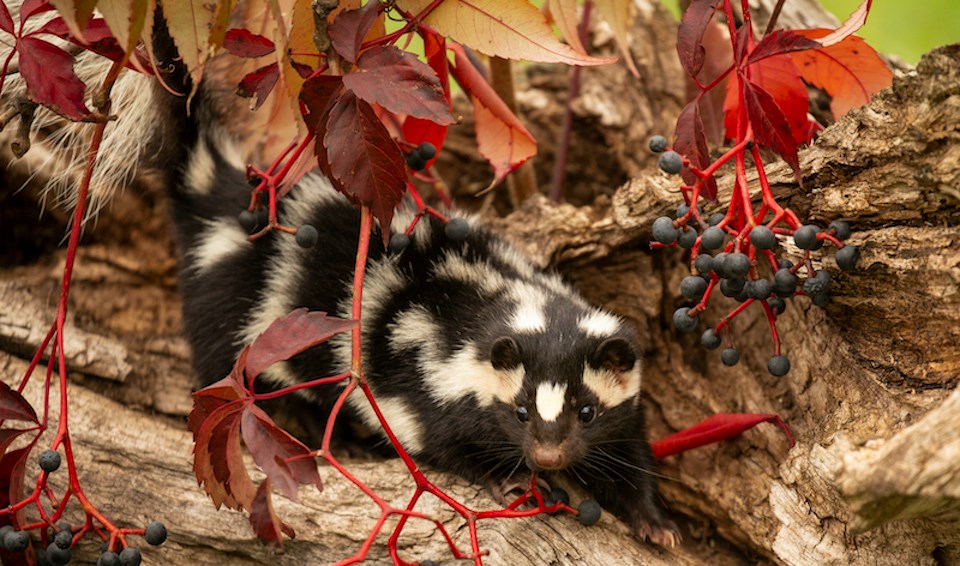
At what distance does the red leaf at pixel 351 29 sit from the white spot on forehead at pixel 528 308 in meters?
1.23

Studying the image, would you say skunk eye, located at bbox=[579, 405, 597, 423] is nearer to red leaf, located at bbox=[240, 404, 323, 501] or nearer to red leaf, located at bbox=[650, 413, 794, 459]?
red leaf, located at bbox=[650, 413, 794, 459]

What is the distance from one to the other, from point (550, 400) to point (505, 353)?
0.66 feet

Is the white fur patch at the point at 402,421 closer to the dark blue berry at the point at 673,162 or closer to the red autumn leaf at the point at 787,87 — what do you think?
the dark blue berry at the point at 673,162

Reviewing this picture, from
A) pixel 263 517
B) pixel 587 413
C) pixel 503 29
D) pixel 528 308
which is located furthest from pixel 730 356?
pixel 263 517

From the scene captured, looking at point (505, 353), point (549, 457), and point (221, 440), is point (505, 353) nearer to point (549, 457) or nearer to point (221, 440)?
point (549, 457)

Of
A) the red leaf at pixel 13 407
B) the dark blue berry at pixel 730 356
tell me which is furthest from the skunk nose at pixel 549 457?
the red leaf at pixel 13 407

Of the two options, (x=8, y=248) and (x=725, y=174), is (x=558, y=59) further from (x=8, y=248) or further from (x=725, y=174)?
(x=8, y=248)

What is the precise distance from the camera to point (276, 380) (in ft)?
11.8

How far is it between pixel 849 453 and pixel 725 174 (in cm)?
131

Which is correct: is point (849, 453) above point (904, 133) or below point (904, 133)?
below

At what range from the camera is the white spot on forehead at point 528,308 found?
10.5 feet

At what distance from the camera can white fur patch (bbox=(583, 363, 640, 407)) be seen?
3.12 m

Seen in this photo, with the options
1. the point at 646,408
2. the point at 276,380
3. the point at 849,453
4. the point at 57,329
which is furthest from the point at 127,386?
the point at 849,453

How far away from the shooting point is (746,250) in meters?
2.45
